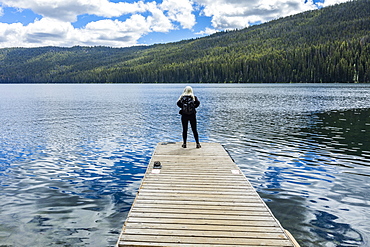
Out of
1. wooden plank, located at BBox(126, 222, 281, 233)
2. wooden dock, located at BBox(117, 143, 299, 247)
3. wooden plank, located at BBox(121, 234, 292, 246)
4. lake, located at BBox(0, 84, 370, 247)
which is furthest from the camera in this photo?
lake, located at BBox(0, 84, 370, 247)

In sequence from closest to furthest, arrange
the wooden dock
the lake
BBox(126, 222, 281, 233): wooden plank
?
the wooden dock, BBox(126, 222, 281, 233): wooden plank, the lake

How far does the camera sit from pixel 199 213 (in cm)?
683

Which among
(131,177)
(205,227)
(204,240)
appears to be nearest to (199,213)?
(205,227)

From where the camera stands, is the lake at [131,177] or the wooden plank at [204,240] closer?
the wooden plank at [204,240]

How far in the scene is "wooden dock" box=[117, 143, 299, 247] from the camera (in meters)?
5.57

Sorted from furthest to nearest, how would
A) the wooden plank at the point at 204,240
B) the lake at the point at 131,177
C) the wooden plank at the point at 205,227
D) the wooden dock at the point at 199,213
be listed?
the lake at the point at 131,177 → the wooden plank at the point at 205,227 → the wooden dock at the point at 199,213 → the wooden plank at the point at 204,240

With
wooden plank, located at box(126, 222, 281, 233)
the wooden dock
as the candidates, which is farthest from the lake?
wooden plank, located at box(126, 222, 281, 233)

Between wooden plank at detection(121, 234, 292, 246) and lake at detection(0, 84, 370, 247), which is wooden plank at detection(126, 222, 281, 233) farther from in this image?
lake at detection(0, 84, 370, 247)

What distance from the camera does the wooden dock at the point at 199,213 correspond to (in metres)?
5.57

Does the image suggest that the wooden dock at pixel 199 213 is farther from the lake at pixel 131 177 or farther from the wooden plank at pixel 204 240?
the lake at pixel 131 177

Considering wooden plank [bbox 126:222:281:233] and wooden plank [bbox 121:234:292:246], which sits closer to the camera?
wooden plank [bbox 121:234:292:246]

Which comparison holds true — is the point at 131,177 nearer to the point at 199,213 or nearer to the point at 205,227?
the point at 199,213

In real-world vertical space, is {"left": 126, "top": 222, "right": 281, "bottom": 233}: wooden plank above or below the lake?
above

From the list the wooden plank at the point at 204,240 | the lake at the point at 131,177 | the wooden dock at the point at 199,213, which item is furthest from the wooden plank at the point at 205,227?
the lake at the point at 131,177
